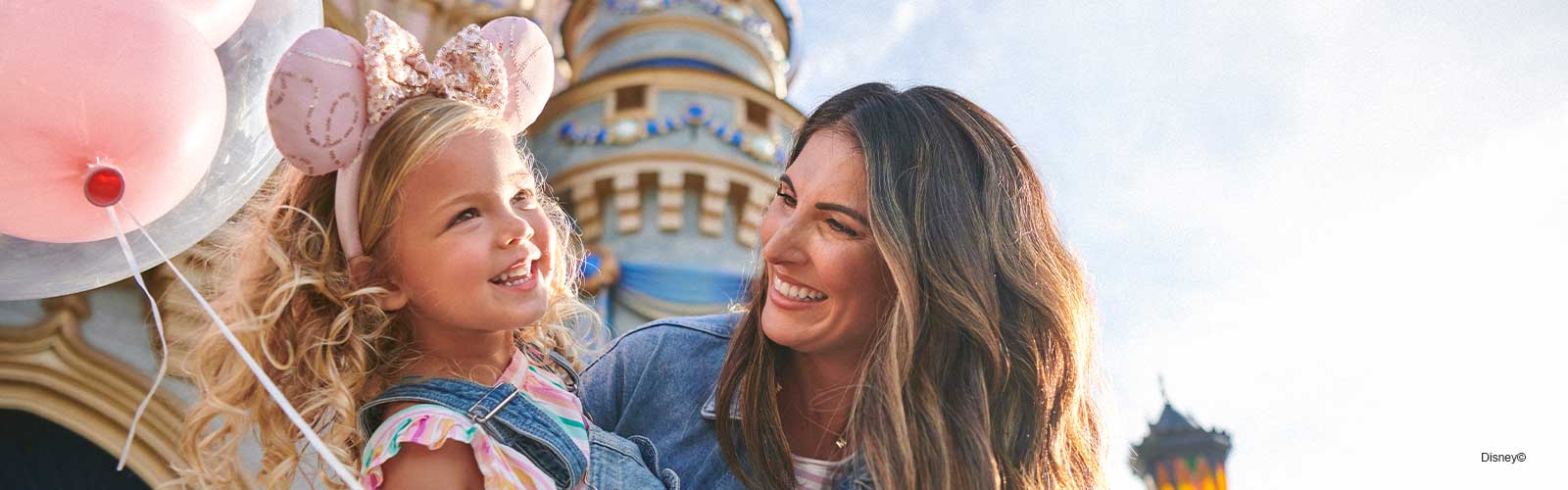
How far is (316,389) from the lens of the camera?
1.79m

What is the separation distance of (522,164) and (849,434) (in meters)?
0.75

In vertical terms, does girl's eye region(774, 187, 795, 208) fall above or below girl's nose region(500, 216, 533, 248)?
above

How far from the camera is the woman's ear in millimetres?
1817

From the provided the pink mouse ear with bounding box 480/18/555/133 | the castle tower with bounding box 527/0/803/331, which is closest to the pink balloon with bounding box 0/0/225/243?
the pink mouse ear with bounding box 480/18/555/133

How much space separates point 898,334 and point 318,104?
1015 mm

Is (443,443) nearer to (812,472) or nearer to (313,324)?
(313,324)

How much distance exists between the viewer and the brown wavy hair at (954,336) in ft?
6.11

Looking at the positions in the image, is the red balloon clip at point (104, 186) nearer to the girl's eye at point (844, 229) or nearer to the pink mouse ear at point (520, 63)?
the pink mouse ear at point (520, 63)

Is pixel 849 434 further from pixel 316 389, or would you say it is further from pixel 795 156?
pixel 316 389

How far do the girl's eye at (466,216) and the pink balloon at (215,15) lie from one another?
1.92 feet

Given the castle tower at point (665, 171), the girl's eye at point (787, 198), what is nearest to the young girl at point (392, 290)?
the girl's eye at point (787, 198)

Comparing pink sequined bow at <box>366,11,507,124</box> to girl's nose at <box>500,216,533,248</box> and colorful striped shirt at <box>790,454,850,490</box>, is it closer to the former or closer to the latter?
girl's nose at <box>500,216,533,248</box>

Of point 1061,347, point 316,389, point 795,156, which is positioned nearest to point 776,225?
point 795,156

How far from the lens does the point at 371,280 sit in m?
1.83
